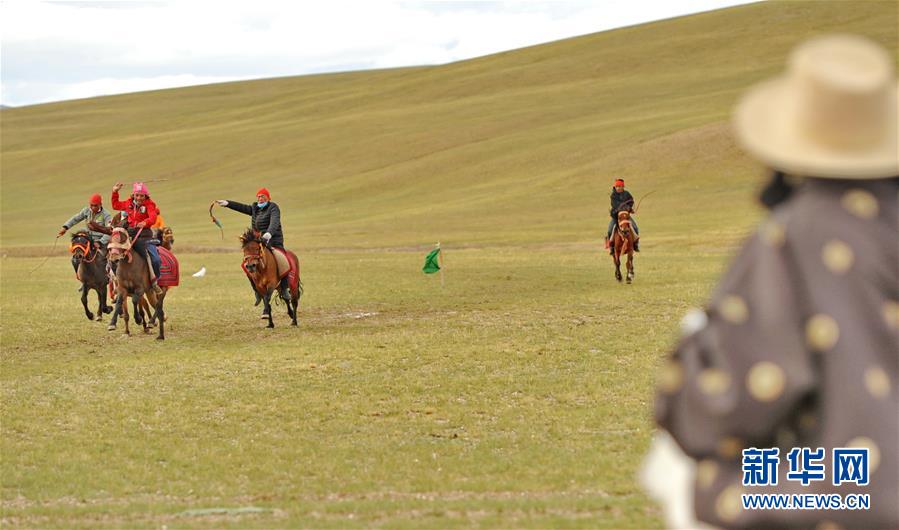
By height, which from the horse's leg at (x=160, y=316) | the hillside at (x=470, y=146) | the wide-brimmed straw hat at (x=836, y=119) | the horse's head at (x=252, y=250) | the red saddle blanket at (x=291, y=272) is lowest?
the horse's leg at (x=160, y=316)

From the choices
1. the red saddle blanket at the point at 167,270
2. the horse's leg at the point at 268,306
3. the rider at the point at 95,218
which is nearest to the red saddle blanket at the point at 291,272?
the horse's leg at the point at 268,306

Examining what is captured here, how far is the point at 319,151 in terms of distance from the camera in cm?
9925

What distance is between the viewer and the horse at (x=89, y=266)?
25.8m

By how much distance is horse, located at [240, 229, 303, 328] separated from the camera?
73.2 ft

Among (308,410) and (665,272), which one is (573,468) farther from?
(665,272)

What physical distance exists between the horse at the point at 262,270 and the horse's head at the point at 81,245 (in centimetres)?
485

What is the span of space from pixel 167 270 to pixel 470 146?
67837 millimetres

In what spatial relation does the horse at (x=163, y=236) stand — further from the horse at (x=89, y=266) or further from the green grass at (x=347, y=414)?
the green grass at (x=347, y=414)

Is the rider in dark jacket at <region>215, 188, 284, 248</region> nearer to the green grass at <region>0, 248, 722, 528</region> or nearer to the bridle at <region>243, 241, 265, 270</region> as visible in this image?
the bridle at <region>243, 241, 265, 270</region>

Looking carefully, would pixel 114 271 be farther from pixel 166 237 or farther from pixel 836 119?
pixel 836 119

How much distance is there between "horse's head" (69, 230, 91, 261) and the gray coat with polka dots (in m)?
23.7

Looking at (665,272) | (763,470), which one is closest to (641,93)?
(665,272)

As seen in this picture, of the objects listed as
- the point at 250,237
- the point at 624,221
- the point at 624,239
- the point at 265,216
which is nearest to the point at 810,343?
the point at 250,237

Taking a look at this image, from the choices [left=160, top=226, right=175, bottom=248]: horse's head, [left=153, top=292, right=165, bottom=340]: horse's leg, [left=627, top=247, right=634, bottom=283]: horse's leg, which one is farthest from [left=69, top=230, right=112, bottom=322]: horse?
[left=627, top=247, right=634, bottom=283]: horse's leg
